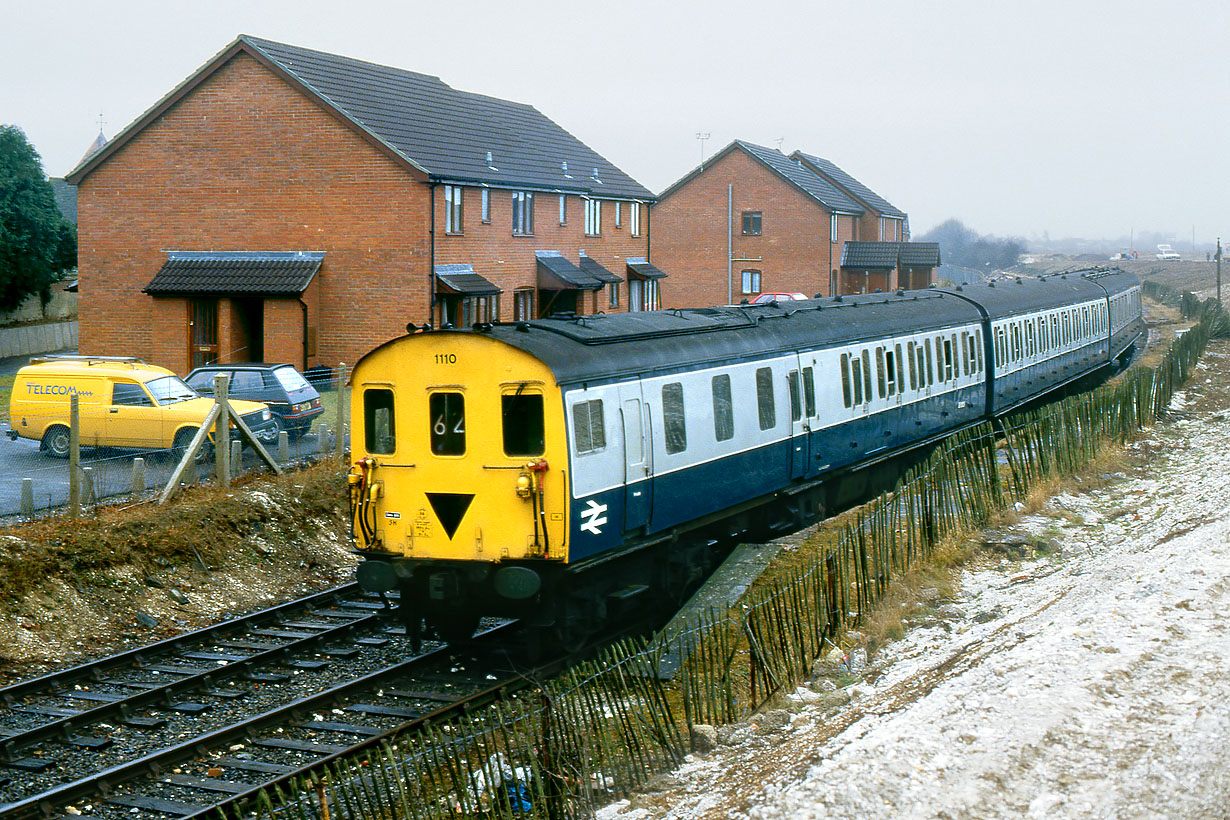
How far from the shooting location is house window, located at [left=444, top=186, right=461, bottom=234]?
3344 cm

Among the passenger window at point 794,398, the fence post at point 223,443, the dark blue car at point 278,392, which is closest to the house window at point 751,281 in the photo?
the dark blue car at point 278,392

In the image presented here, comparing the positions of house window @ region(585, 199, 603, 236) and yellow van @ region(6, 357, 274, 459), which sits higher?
house window @ region(585, 199, 603, 236)

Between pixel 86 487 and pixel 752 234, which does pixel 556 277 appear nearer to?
pixel 86 487

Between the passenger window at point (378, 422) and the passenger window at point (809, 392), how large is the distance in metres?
6.12

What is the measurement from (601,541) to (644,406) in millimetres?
1584

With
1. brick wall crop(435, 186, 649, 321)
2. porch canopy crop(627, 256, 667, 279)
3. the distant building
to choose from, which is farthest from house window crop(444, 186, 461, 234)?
the distant building

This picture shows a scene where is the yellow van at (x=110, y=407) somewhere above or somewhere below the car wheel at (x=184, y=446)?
above

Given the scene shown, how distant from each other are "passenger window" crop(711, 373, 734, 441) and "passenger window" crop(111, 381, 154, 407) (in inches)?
391

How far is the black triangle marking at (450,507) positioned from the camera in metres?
11.6

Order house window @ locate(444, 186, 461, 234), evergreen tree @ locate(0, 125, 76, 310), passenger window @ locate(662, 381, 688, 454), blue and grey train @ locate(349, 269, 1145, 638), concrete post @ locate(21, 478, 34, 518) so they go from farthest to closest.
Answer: evergreen tree @ locate(0, 125, 76, 310) → house window @ locate(444, 186, 461, 234) → concrete post @ locate(21, 478, 34, 518) → passenger window @ locate(662, 381, 688, 454) → blue and grey train @ locate(349, 269, 1145, 638)

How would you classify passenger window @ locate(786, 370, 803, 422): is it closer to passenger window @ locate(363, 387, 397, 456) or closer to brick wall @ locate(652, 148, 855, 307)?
passenger window @ locate(363, 387, 397, 456)

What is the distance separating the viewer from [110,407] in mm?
19562

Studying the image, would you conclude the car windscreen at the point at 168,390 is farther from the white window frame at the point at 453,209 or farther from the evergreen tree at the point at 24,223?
the evergreen tree at the point at 24,223

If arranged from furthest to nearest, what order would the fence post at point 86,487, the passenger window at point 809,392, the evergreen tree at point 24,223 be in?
the evergreen tree at point 24,223 → the passenger window at point 809,392 → the fence post at point 86,487
